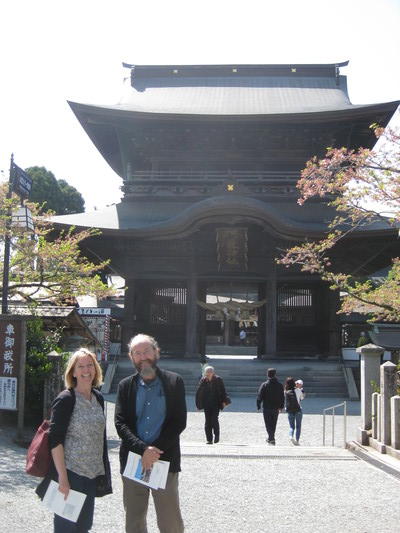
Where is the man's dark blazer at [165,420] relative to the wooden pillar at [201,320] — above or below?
below

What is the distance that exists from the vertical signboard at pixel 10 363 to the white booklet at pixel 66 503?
527 centimetres

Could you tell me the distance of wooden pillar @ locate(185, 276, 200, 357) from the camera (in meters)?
19.1

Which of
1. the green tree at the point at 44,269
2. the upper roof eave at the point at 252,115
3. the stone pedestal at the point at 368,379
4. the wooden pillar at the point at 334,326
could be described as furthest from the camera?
the upper roof eave at the point at 252,115

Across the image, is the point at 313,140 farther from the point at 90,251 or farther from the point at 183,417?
the point at 183,417

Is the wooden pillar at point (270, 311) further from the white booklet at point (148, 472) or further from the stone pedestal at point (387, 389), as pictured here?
the white booklet at point (148, 472)

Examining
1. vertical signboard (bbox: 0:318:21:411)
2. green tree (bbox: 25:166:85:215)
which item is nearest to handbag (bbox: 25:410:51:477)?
vertical signboard (bbox: 0:318:21:411)

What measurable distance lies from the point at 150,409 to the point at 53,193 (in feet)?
132

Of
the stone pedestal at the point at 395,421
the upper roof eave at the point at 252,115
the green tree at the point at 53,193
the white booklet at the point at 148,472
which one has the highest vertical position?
the green tree at the point at 53,193

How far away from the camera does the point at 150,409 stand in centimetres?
386

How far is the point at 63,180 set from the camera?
148 feet

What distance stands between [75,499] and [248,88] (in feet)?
79.0

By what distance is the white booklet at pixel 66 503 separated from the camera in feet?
11.8

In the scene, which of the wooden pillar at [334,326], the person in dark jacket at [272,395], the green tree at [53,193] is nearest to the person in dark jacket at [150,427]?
the person in dark jacket at [272,395]

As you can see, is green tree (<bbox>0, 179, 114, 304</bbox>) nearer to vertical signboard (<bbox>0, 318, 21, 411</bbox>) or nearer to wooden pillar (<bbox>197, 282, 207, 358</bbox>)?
vertical signboard (<bbox>0, 318, 21, 411</bbox>)
